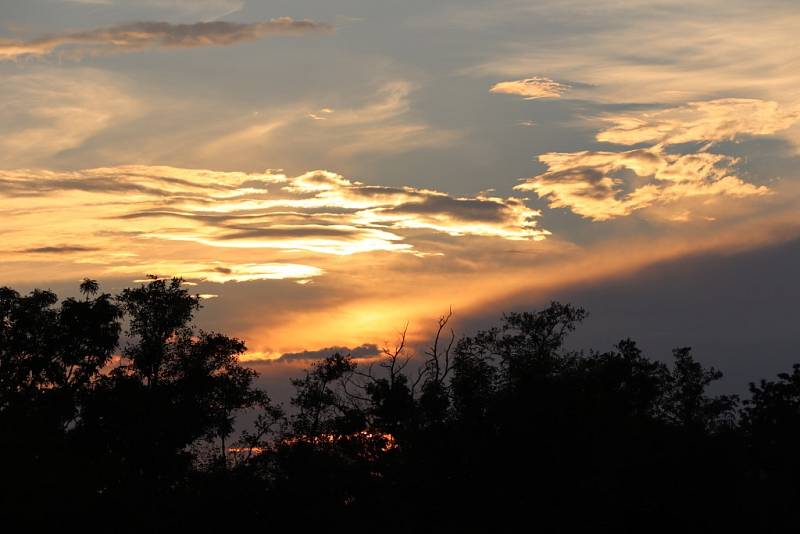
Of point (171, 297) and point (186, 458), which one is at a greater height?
point (171, 297)

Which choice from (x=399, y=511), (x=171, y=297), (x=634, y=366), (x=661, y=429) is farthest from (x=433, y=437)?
(x=634, y=366)

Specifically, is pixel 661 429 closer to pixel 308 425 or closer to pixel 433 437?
pixel 433 437

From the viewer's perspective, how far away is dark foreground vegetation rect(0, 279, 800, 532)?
135ft

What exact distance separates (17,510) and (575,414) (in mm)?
26472

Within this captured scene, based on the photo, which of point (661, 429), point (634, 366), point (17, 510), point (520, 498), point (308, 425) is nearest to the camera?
point (520, 498)

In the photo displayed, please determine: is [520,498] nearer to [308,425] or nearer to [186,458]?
[308,425]

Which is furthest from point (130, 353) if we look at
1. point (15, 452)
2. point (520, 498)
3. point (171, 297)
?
point (520, 498)

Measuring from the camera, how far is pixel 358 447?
57844 millimetres

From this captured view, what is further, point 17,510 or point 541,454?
point 17,510

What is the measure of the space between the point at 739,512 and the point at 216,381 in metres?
38.3

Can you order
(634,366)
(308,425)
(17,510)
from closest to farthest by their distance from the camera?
1. (17,510)
2. (308,425)
3. (634,366)

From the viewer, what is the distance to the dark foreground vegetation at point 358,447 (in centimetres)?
4116

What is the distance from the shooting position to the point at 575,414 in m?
42.2

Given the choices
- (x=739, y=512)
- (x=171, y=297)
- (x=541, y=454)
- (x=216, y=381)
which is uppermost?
(x=171, y=297)
